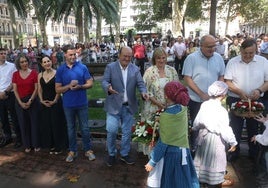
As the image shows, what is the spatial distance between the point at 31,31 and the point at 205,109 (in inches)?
3881

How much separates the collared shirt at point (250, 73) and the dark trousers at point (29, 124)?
136 inches

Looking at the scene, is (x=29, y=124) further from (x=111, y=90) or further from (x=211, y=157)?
(x=211, y=157)

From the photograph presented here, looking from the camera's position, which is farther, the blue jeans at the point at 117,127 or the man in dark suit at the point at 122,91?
the blue jeans at the point at 117,127

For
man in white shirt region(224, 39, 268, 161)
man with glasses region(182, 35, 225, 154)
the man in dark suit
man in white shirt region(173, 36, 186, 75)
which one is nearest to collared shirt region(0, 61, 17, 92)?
the man in dark suit

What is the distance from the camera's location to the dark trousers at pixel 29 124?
571 centimetres

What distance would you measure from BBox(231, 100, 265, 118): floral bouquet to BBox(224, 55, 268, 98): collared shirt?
307mm

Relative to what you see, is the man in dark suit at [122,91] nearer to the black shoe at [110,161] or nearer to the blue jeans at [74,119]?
the black shoe at [110,161]

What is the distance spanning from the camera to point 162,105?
4.91 meters

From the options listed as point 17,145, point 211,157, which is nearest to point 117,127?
point 211,157

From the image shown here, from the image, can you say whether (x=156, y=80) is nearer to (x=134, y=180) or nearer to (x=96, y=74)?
(x=134, y=180)

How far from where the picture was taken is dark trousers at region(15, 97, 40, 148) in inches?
225

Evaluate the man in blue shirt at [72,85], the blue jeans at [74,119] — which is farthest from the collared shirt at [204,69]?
the blue jeans at [74,119]

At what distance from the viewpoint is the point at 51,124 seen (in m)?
5.68

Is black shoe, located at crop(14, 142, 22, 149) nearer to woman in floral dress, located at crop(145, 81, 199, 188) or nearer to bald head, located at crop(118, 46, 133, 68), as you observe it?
bald head, located at crop(118, 46, 133, 68)
